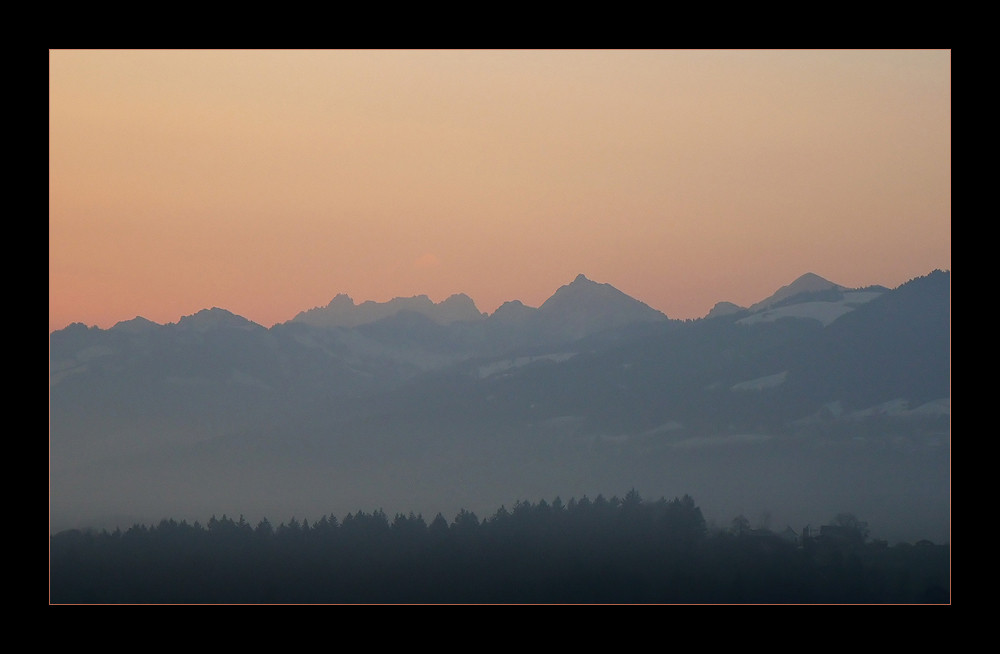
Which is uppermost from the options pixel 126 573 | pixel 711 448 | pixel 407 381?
pixel 407 381

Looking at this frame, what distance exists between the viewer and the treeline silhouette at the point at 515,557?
94.5 ft

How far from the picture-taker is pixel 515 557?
3044 cm

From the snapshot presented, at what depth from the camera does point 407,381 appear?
96.5 feet

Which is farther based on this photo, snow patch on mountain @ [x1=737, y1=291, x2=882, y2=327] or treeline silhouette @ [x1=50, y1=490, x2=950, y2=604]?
snow patch on mountain @ [x1=737, y1=291, x2=882, y2=327]

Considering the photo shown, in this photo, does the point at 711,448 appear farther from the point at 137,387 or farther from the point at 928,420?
the point at 137,387

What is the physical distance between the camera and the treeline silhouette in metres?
28.8

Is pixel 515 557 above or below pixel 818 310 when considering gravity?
below

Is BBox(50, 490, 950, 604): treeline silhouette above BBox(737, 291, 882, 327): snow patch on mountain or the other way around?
the other way around

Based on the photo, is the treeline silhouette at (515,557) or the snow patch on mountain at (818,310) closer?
the treeline silhouette at (515,557)

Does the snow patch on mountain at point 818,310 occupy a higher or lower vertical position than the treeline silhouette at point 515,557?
higher

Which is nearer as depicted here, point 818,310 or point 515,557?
point 515,557
